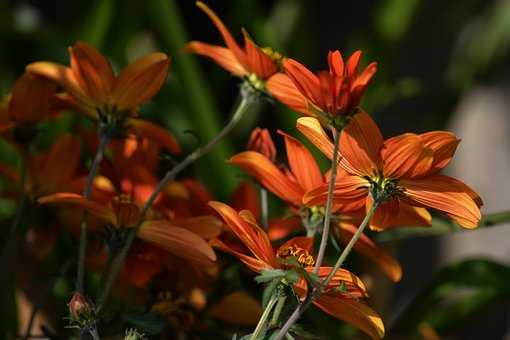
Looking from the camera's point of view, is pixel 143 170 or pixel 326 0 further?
pixel 326 0

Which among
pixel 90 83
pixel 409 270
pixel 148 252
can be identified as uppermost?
pixel 90 83

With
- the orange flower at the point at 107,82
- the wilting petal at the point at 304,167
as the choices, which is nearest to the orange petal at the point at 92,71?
the orange flower at the point at 107,82

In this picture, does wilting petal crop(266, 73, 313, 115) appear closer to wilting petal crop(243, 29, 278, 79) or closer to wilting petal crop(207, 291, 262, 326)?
wilting petal crop(243, 29, 278, 79)

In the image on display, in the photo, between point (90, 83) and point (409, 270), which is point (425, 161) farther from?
point (409, 270)

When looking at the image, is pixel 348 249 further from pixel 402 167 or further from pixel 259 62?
pixel 259 62

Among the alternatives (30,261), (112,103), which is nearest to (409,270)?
(30,261)

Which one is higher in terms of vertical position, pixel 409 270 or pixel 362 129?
pixel 362 129

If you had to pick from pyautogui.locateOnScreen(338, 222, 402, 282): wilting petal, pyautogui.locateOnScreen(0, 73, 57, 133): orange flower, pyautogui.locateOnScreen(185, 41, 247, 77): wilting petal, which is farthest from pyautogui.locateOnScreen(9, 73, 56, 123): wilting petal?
pyautogui.locateOnScreen(338, 222, 402, 282): wilting petal

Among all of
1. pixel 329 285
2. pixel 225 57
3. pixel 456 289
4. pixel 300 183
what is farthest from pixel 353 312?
pixel 456 289
